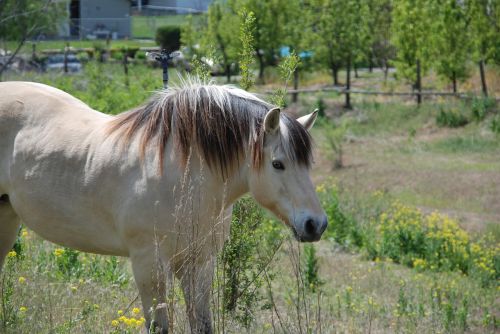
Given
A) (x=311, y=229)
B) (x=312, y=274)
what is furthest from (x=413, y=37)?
(x=311, y=229)

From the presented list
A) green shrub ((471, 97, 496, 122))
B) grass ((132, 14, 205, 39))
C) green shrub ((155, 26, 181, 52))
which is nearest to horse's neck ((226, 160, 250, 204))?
green shrub ((471, 97, 496, 122))

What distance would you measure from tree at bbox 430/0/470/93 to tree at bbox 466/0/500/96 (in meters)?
0.33

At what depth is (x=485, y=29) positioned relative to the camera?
995 inches

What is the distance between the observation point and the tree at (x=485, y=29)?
25.0m

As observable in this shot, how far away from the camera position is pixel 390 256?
12984 mm

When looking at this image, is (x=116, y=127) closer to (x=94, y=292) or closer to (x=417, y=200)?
(x=94, y=292)

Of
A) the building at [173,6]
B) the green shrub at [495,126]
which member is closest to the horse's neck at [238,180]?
the green shrub at [495,126]

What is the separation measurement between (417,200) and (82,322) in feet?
42.3

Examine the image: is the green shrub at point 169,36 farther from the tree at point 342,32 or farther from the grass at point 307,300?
the grass at point 307,300

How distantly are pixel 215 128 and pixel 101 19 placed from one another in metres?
49.5

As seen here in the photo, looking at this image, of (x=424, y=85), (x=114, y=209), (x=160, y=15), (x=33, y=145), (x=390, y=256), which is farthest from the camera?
(x=160, y=15)

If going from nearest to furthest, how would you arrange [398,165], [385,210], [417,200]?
[385,210], [417,200], [398,165]

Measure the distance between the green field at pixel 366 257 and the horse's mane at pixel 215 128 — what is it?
663 millimetres

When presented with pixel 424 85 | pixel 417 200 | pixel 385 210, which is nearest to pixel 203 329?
pixel 385 210
